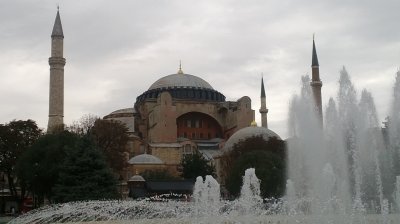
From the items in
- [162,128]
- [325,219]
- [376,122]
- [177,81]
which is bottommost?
[325,219]

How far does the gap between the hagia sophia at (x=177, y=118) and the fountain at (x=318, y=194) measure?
2301 cm

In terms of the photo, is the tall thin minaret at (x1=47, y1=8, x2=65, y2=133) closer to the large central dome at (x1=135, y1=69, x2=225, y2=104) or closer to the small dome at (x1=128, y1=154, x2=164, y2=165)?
the small dome at (x1=128, y1=154, x2=164, y2=165)

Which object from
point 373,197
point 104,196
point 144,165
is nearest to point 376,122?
point 373,197

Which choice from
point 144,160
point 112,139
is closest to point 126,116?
point 144,160

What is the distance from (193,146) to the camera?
4847cm

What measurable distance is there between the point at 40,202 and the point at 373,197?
731 inches

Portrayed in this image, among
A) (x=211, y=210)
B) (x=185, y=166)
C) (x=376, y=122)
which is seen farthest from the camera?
(x=185, y=166)

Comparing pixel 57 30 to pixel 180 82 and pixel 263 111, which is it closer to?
pixel 180 82

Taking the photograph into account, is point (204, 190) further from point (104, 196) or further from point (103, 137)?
point (103, 137)

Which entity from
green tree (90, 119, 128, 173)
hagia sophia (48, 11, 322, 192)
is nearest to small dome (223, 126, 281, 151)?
hagia sophia (48, 11, 322, 192)

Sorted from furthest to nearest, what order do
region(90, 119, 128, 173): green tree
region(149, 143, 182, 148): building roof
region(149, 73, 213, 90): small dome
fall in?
1. region(149, 73, 213, 90): small dome
2. region(149, 143, 182, 148): building roof
3. region(90, 119, 128, 173): green tree

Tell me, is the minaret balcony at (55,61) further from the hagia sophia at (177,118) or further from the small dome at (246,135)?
the small dome at (246,135)

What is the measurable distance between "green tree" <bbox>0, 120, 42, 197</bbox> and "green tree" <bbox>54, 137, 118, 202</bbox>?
10777 mm

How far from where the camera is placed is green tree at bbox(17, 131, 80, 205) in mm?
25797
